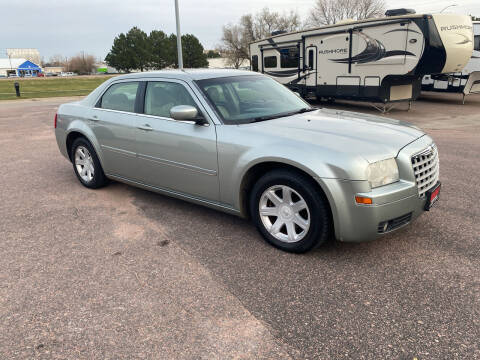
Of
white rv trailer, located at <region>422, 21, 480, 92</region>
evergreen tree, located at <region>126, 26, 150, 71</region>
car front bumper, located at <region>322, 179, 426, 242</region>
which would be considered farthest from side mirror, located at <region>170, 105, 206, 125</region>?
evergreen tree, located at <region>126, 26, 150, 71</region>

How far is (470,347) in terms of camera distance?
2330 mm

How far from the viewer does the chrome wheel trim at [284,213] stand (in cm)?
345

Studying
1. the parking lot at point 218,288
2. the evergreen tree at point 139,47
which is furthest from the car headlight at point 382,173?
the evergreen tree at point 139,47

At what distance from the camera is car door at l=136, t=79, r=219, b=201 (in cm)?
393

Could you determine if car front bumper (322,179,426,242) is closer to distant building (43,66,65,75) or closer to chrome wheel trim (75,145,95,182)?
chrome wheel trim (75,145,95,182)

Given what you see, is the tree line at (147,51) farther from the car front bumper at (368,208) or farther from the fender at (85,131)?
the car front bumper at (368,208)

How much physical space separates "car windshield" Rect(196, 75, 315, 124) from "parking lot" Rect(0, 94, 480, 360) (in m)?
1.16

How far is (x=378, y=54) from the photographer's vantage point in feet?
42.1

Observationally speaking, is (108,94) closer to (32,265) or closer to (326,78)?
(32,265)

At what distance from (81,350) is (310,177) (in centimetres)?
207

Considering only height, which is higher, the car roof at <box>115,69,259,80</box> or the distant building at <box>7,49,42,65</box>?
the distant building at <box>7,49,42,65</box>

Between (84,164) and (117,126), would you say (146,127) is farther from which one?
(84,164)

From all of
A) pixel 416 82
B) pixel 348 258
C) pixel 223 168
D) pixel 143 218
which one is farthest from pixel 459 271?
pixel 416 82

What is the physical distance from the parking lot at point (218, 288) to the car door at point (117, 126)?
515mm
